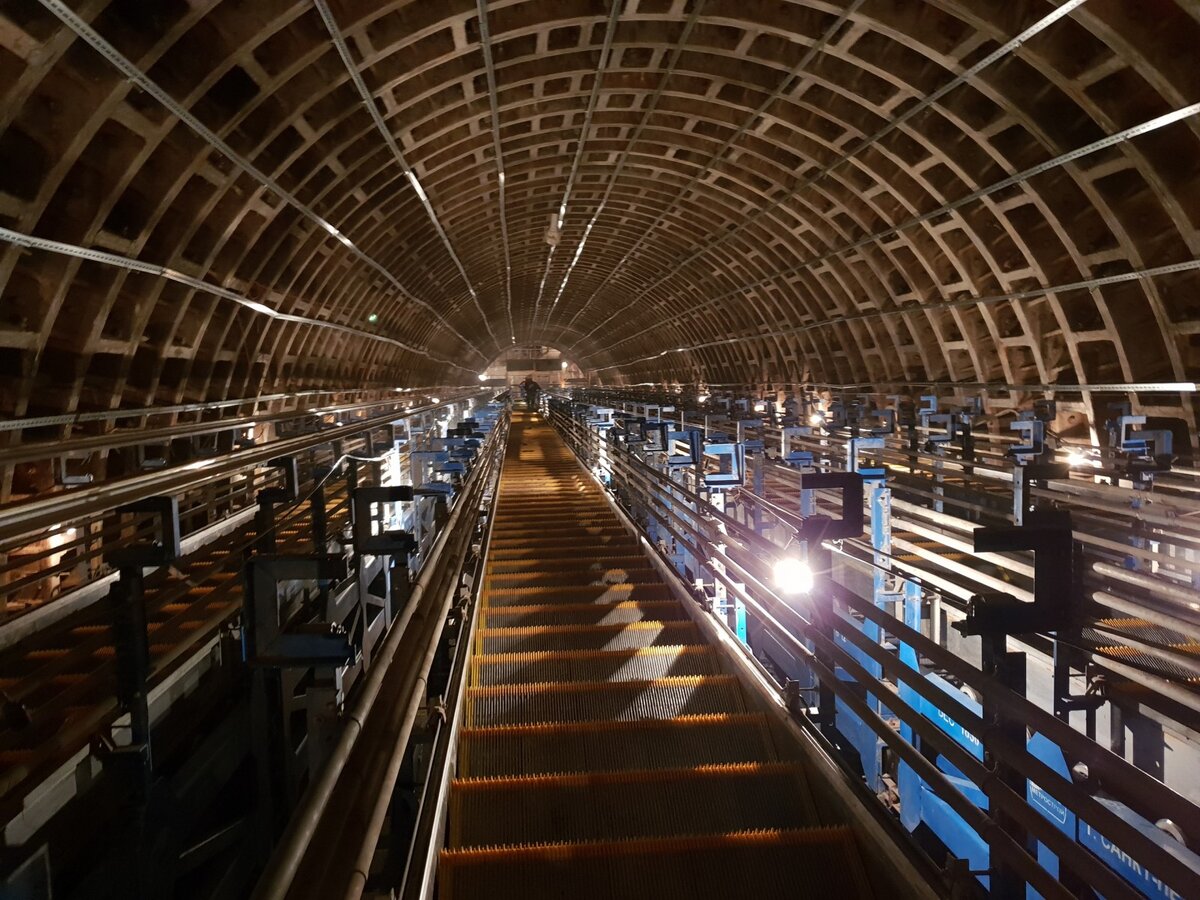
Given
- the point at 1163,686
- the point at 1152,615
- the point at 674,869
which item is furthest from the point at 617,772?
the point at 1152,615

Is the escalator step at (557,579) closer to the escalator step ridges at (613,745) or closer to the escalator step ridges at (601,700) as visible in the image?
the escalator step ridges at (601,700)

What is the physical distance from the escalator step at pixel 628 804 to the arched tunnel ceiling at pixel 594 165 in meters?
6.18

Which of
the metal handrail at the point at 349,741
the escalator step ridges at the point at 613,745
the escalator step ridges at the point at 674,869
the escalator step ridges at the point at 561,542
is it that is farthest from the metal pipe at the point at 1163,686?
the escalator step ridges at the point at 561,542

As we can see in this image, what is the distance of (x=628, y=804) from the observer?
305 centimetres

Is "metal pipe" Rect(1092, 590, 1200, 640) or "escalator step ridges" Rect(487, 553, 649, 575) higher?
"metal pipe" Rect(1092, 590, 1200, 640)

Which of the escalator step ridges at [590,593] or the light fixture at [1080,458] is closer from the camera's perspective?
the escalator step ridges at [590,593]

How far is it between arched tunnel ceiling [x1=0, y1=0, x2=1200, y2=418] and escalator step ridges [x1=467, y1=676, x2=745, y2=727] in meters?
5.65

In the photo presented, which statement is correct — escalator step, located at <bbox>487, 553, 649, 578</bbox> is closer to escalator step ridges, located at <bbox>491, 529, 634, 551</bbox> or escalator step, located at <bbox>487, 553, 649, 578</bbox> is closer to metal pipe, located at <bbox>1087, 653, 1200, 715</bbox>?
escalator step ridges, located at <bbox>491, 529, 634, 551</bbox>

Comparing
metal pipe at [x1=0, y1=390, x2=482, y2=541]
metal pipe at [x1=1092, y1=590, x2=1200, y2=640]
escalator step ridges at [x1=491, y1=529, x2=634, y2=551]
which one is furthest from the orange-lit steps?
metal pipe at [x1=1092, y1=590, x2=1200, y2=640]

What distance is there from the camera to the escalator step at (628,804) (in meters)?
2.94

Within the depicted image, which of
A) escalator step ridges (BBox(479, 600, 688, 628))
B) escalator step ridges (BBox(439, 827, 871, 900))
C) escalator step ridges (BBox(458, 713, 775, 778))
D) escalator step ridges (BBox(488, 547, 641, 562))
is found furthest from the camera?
escalator step ridges (BBox(488, 547, 641, 562))

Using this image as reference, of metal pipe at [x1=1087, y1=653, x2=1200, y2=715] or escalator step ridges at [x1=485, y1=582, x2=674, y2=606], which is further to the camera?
escalator step ridges at [x1=485, y1=582, x2=674, y2=606]

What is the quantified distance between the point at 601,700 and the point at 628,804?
3.21 feet

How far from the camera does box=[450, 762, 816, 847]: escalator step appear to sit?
2941mm
